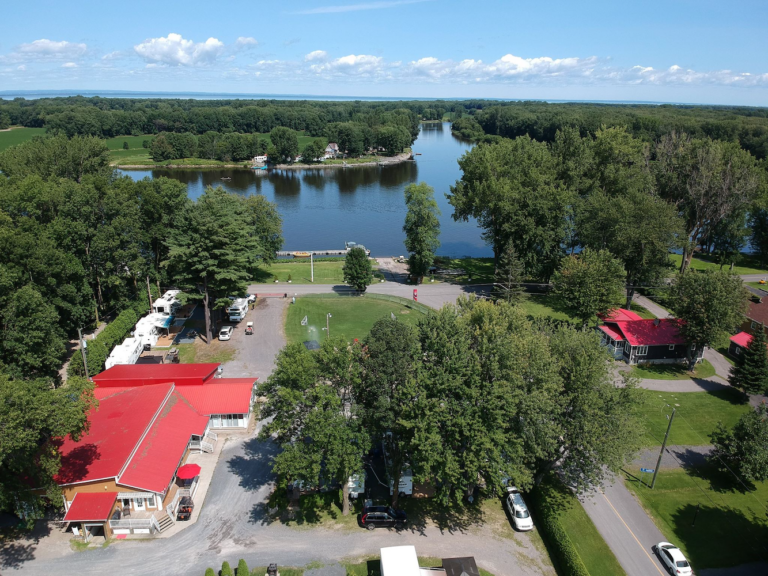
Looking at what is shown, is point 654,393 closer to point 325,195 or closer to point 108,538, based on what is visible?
point 108,538

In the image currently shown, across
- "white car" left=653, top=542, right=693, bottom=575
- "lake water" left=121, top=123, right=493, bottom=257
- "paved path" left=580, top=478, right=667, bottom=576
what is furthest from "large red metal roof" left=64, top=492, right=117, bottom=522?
"lake water" left=121, top=123, right=493, bottom=257

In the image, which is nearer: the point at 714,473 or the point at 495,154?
the point at 714,473

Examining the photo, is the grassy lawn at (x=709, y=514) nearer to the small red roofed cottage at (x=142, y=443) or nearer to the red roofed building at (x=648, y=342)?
the red roofed building at (x=648, y=342)

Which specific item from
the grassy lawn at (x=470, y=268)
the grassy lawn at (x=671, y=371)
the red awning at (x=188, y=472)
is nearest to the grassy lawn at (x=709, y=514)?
the grassy lawn at (x=671, y=371)

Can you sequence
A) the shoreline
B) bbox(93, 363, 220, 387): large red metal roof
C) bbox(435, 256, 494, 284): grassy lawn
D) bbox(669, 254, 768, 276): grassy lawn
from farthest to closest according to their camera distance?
the shoreline
bbox(669, 254, 768, 276): grassy lawn
bbox(435, 256, 494, 284): grassy lawn
bbox(93, 363, 220, 387): large red metal roof

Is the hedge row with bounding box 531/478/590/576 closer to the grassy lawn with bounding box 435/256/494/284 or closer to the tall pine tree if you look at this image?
the tall pine tree

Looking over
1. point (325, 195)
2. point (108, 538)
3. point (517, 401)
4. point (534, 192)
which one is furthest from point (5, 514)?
point (325, 195)
